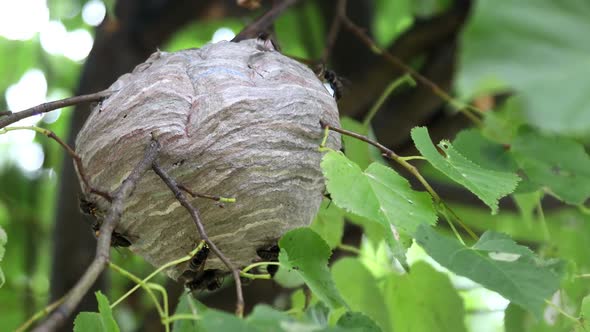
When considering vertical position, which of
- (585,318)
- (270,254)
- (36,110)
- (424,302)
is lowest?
(424,302)

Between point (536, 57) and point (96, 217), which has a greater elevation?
point (536, 57)

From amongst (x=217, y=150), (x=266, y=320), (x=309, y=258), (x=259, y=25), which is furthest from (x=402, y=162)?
(x=259, y=25)

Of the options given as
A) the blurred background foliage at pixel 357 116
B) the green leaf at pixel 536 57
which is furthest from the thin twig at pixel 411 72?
the green leaf at pixel 536 57

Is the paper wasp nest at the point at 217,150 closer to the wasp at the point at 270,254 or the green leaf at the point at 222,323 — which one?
the wasp at the point at 270,254

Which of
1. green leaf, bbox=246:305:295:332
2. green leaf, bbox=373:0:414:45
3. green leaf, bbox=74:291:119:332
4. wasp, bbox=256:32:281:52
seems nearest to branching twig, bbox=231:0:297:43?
wasp, bbox=256:32:281:52

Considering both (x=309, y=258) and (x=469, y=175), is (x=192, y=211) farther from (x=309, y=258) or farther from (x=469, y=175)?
(x=469, y=175)

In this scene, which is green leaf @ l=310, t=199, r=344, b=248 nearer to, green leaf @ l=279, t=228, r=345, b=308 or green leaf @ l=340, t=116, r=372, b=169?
green leaf @ l=340, t=116, r=372, b=169

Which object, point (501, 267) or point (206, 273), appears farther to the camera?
point (206, 273)
